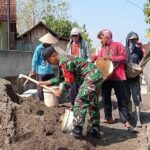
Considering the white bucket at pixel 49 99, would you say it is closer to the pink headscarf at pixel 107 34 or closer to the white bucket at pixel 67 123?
the pink headscarf at pixel 107 34

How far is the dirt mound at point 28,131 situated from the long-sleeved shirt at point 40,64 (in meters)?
2.59

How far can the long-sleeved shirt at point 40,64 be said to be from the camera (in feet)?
33.7

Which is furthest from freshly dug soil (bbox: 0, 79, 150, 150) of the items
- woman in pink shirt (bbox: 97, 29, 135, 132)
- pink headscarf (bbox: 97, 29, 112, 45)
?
pink headscarf (bbox: 97, 29, 112, 45)

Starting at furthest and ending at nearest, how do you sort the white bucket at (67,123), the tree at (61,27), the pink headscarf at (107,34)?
the tree at (61,27) → the pink headscarf at (107,34) → the white bucket at (67,123)

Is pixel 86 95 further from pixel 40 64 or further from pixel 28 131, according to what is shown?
pixel 40 64

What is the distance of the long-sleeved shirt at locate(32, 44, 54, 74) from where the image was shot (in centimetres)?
1028

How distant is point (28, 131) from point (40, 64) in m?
3.84

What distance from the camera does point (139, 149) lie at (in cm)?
693

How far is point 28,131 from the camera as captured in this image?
6684 millimetres

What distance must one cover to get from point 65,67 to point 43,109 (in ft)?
4.63

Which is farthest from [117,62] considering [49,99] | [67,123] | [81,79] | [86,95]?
[49,99]

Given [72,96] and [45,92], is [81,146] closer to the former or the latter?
[72,96]

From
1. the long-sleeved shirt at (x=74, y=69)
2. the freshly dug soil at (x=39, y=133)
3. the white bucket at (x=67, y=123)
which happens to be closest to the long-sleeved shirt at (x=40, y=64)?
the freshly dug soil at (x=39, y=133)

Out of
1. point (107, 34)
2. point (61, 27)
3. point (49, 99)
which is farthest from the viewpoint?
point (61, 27)
